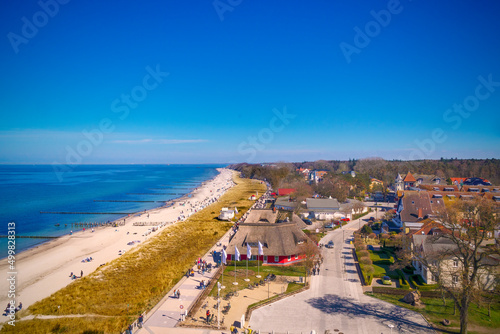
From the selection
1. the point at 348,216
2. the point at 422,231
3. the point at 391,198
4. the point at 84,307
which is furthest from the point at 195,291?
the point at 391,198

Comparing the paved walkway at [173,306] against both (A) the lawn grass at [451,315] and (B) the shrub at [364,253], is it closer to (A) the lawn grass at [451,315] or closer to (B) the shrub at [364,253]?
(A) the lawn grass at [451,315]

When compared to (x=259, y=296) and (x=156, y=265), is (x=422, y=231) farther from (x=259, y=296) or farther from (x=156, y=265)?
(x=156, y=265)

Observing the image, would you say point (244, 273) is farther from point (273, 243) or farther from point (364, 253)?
point (364, 253)

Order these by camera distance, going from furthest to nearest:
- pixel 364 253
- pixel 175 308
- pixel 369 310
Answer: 1. pixel 364 253
2. pixel 175 308
3. pixel 369 310

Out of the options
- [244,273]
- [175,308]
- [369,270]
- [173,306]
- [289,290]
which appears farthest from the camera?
[369,270]

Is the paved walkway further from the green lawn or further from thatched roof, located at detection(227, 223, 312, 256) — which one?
the green lawn

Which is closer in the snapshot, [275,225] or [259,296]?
[259,296]
